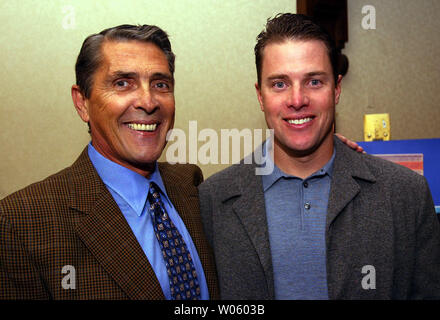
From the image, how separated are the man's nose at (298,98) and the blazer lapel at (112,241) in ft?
2.48

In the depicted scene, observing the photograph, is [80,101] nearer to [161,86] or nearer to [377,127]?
[161,86]

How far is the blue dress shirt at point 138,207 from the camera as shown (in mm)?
1269

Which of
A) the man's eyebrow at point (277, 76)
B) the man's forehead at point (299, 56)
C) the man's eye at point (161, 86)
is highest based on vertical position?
the man's forehead at point (299, 56)

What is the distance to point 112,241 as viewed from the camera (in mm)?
1205

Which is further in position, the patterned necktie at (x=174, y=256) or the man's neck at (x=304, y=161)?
the man's neck at (x=304, y=161)

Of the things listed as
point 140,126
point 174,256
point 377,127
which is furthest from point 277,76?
point 377,127

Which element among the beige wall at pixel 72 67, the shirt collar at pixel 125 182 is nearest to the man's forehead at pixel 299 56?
the shirt collar at pixel 125 182

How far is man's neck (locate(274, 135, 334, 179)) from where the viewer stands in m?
1.48

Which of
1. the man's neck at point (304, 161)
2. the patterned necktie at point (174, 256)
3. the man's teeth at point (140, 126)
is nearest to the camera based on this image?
the patterned necktie at point (174, 256)

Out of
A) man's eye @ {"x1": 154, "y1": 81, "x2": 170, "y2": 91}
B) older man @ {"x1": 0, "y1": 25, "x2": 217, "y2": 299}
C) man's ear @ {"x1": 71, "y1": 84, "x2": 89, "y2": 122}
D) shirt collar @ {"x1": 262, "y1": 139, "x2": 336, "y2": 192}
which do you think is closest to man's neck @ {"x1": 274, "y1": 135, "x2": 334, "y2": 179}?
shirt collar @ {"x1": 262, "y1": 139, "x2": 336, "y2": 192}

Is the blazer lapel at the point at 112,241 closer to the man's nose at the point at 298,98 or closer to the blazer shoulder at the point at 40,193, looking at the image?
the blazer shoulder at the point at 40,193

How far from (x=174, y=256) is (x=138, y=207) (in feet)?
0.72

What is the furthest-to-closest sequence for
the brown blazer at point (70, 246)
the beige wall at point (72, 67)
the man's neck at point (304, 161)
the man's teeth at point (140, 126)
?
the beige wall at point (72, 67) < the man's neck at point (304, 161) < the man's teeth at point (140, 126) < the brown blazer at point (70, 246)

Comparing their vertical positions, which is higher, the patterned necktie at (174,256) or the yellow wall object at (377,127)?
the yellow wall object at (377,127)
